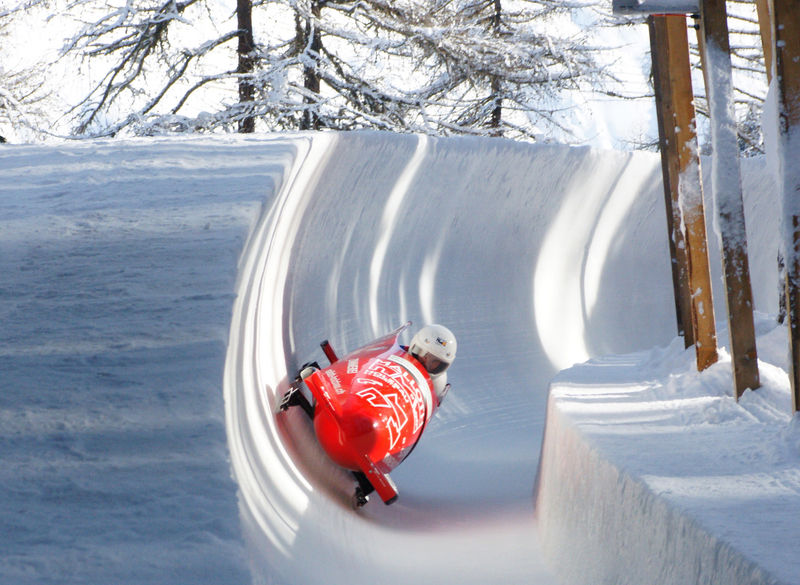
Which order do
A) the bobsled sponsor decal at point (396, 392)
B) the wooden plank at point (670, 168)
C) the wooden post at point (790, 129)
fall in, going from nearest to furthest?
the wooden post at point (790, 129) → the bobsled sponsor decal at point (396, 392) → the wooden plank at point (670, 168)

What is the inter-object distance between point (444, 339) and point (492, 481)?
0.82 m

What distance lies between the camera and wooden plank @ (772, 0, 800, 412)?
2.39m

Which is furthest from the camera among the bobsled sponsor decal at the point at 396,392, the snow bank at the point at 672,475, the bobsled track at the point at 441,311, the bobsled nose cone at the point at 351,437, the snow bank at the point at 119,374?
the bobsled sponsor decal at the point at 396,392

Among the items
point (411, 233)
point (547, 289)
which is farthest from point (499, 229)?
point (411, 233)

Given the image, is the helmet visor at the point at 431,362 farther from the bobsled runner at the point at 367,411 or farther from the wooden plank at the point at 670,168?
the wooden plank at the point at 670,168

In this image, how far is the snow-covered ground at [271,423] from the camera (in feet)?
6.38

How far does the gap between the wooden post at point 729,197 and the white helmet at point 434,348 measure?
1.55 m

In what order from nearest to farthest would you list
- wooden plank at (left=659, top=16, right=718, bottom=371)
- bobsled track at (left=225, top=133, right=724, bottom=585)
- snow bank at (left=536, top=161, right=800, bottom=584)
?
snow bank at (left=536, top=161, right=800, bottom=584)
bobsled track at (left=225, top=133, right=724, bottom=585)
wooden plank at (left=659, top=16, right=718, bottom=371)

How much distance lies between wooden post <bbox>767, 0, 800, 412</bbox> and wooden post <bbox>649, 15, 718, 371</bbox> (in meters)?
1.46

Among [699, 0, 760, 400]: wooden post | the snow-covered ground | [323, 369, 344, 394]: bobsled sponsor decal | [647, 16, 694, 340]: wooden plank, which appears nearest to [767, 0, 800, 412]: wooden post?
the snow-covered ground

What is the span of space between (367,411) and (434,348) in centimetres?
87

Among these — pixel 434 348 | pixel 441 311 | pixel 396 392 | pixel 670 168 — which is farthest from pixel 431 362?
pixel 441 311

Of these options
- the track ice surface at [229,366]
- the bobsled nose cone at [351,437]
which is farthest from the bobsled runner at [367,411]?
the track ice surface at [229,366]

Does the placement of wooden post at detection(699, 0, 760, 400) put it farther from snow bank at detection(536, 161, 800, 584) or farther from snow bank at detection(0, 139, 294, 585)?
snow bank at detection(0, 139, 294, 585)
